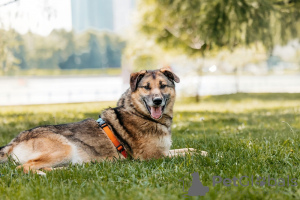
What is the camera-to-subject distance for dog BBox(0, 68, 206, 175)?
13.9 feet

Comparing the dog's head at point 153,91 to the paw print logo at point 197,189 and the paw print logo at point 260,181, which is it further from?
the paw print logo at point 260,181

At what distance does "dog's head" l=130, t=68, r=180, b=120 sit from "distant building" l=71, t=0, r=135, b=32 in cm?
2038

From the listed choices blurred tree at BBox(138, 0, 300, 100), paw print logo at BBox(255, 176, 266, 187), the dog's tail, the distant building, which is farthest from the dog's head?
the distant building

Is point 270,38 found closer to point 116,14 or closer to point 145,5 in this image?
point 145,5

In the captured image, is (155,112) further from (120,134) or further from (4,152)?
(4,152)

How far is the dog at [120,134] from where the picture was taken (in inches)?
166

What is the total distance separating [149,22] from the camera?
701 inches

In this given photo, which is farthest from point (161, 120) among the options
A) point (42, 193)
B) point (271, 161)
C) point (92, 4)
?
point (92, 4)

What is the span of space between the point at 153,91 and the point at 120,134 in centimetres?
79

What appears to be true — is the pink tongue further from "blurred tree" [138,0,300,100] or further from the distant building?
the distant building

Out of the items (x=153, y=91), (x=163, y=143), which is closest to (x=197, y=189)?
(x=163, y=143)

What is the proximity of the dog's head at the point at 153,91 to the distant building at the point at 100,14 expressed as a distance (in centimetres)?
2038

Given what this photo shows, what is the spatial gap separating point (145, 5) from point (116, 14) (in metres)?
11.1

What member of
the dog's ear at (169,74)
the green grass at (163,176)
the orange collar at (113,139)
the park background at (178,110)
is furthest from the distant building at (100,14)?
the green grass at (163,176)
